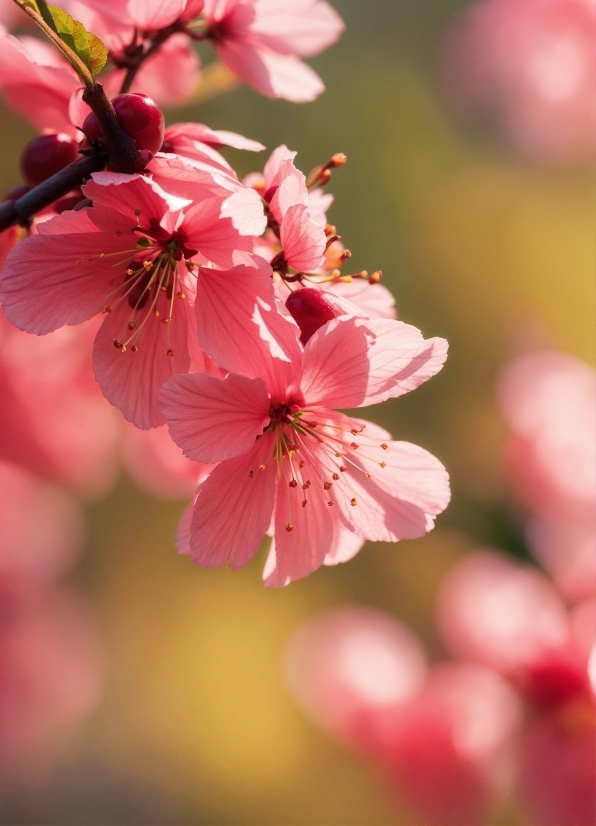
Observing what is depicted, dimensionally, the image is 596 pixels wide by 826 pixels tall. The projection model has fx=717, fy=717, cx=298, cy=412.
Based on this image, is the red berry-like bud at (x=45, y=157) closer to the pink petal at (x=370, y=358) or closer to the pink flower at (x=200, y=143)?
the pink flower at (x=200, y=143)

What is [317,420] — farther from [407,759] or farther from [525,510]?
[525,510]

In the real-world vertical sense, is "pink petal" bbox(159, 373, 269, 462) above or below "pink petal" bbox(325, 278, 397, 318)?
below

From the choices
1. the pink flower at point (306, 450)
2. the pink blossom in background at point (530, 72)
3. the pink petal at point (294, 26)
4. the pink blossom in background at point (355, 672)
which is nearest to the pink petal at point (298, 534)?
the pink flower at point (306, 450)

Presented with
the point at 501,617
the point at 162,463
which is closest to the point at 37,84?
the point at 162,463

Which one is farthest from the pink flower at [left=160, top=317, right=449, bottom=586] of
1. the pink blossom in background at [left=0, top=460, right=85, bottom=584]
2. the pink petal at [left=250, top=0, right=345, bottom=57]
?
the pink blossom in background at [left=0, top=460, right=85, bottom=584]

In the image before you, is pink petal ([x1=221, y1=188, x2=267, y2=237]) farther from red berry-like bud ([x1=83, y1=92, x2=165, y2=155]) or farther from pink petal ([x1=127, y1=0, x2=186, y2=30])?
pink petal ([x1=127, y1=0, x2=186, y2=30])

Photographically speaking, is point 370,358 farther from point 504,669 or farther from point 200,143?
point 504,669
